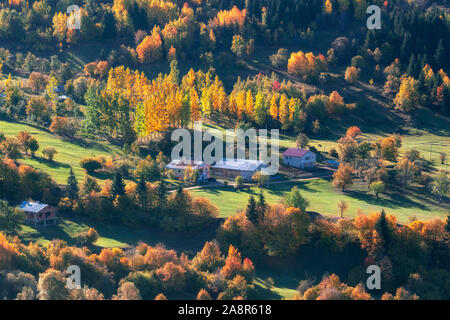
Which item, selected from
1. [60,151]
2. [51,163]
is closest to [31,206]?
[51,163]

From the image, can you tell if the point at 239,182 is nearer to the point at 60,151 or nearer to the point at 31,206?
→ the point at 31,206

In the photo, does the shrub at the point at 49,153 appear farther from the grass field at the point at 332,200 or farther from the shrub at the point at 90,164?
the grass field at the point at 332,200

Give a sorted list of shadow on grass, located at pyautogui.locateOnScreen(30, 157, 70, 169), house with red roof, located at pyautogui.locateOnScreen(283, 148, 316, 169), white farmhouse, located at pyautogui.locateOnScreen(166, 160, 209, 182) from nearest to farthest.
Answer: shadow on grass, located at pyautogui.locateOnScreen(30, 157, 70, 169) → white farmhouse, located at pyautogui.locateOnScreen(166, 160, 209, 182) → house with red roof, located at pyautogui.locateOnScreen(283, 148, 316, 169)

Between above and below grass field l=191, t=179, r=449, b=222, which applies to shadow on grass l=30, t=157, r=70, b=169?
above

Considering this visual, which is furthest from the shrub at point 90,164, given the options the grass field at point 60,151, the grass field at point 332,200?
the grass field at point 332,200

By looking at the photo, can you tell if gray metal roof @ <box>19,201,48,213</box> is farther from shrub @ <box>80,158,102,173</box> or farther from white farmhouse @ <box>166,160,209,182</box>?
white farmhouse @ <box>166,160,209,182</box>

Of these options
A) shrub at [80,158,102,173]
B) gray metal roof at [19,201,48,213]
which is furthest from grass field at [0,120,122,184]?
gray metal roof at [19,201,48,213]
